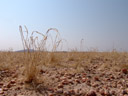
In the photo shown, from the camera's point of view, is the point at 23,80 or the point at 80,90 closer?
the point at 80,90

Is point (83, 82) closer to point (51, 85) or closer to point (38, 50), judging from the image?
point (51, 85)

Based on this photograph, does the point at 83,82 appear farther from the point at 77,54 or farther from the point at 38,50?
the point at 77,54

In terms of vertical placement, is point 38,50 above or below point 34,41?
below

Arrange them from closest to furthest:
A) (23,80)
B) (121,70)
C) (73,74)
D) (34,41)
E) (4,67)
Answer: (23,80) < (34,41) < (73,74) < (121,70) < (4,67)

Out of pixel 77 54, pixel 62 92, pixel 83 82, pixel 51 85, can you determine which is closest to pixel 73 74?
pixel 83 82

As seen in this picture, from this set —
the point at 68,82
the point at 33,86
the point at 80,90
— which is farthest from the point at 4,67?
the point at 80,90

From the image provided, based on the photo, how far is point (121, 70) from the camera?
277cm

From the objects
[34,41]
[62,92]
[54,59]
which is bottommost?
[62,92]

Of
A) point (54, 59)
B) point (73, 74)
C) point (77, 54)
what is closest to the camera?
point (73, 74)

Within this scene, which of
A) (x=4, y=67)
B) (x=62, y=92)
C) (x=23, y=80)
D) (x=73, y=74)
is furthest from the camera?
(x=4, y=67)

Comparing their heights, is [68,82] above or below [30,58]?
below

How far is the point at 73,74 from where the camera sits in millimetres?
2596

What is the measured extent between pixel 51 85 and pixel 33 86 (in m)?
0.25

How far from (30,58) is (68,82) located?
662 millimetres
